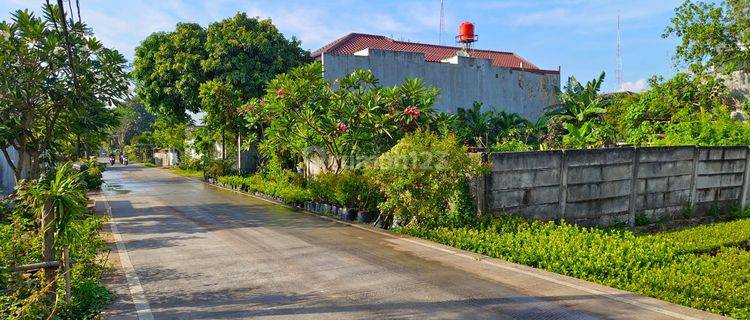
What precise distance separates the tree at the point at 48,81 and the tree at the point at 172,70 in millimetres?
14495

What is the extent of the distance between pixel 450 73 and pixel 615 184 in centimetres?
1729

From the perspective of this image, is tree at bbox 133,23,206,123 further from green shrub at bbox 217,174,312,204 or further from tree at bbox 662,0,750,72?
tree at bbox 662,0,750,72

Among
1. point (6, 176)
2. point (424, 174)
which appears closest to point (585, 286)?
point (424, 174)

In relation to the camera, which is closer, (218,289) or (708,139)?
(218,289)

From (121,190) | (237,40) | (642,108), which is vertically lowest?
(121,190)

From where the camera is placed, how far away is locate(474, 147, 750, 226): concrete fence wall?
1152 centimetres

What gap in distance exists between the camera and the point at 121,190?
2359 cm

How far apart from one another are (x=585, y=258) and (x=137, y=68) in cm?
2739

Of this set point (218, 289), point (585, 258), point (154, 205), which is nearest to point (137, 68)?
point (154, 205)

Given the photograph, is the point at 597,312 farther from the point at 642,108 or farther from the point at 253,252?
the point at 642,108

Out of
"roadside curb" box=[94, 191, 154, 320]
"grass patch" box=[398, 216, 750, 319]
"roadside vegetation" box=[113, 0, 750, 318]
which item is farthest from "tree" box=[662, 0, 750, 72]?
"roadside curb" box=[94, 191, 154, 320]

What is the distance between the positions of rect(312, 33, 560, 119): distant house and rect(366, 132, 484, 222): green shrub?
13.4 m

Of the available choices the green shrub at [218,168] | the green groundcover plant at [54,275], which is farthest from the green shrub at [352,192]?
the green shrub at [218,168]

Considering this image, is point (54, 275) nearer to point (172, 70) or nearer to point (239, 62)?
point (239, 62)
